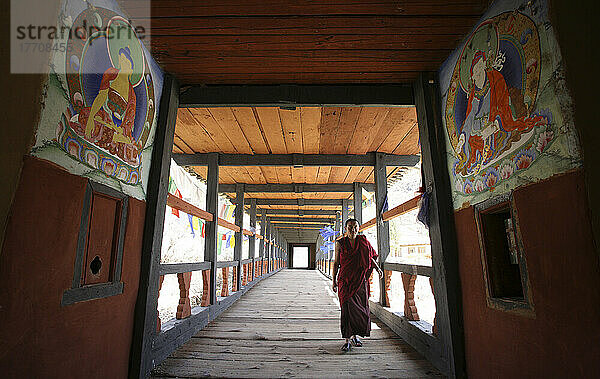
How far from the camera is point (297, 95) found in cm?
310

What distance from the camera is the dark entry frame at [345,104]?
93.6 inches

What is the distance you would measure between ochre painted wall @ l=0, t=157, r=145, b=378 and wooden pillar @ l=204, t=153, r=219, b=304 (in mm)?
2711

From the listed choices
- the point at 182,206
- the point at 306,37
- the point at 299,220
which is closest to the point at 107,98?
the point at 306,37

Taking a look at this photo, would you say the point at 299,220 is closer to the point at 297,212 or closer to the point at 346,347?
the point at 297,212

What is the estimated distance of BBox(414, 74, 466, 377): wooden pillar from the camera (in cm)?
236

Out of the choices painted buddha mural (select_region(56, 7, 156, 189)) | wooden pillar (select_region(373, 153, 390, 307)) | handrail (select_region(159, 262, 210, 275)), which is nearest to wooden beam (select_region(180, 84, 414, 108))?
painted buddha mural (select_region(56, 7, 156, 189))

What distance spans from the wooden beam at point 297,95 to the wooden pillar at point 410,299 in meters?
2.00

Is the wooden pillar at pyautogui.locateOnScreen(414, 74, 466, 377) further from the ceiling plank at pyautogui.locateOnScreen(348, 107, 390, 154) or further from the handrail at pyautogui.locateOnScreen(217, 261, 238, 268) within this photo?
the handrail at pyautogui.locateOnScreen(217, 261, 238, 268)

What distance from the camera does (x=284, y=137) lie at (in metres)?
4.61

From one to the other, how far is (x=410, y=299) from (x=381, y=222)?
143 cm

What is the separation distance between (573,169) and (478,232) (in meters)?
0.88

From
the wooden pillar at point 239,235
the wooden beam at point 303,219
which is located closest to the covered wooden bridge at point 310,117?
the wooden pillar at point 239,235

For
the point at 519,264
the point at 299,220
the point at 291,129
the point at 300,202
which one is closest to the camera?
the point at 519,264

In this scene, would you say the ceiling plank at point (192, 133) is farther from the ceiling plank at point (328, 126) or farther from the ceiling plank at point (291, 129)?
the ceiling plank at point (328, 126)
